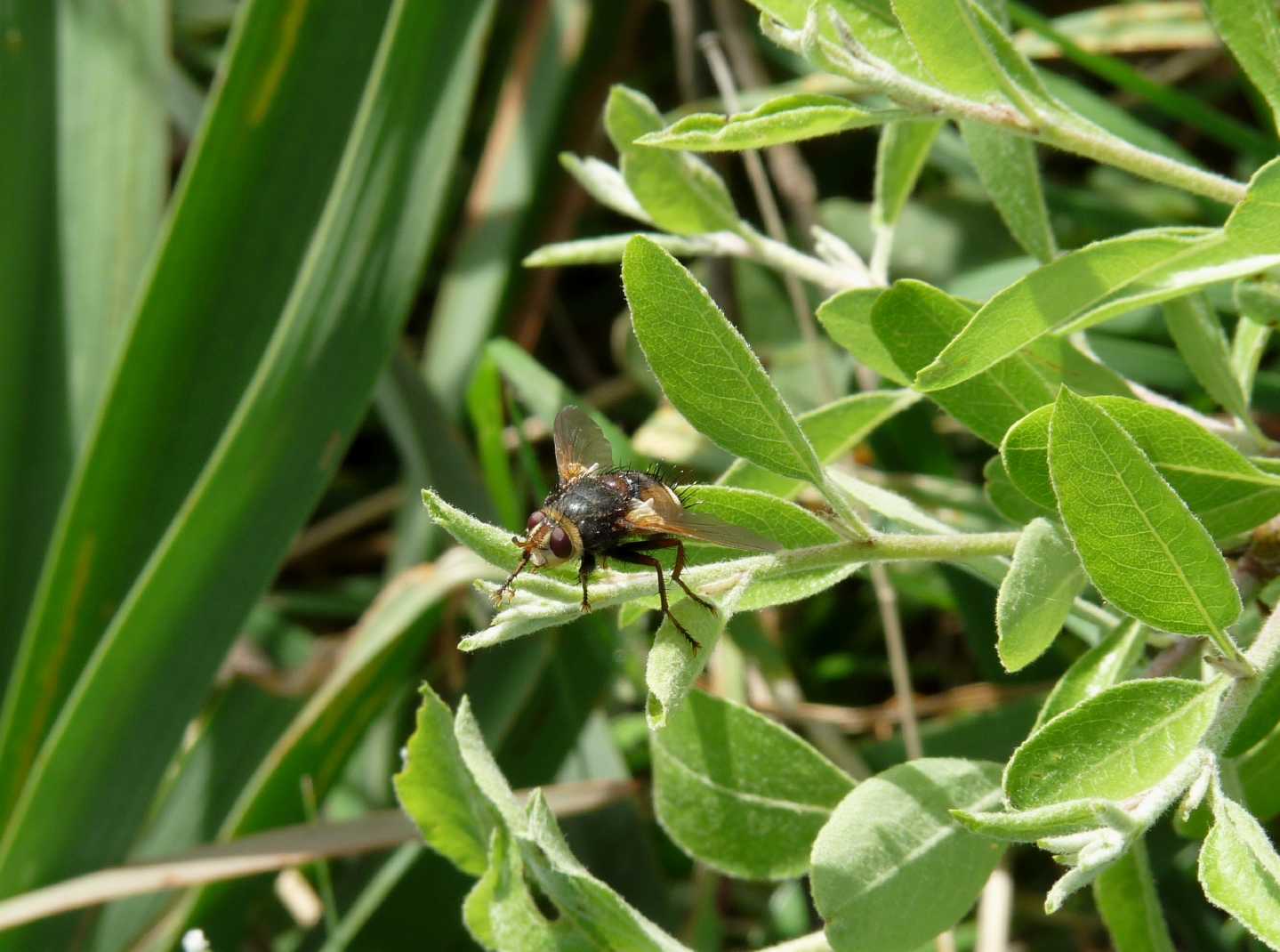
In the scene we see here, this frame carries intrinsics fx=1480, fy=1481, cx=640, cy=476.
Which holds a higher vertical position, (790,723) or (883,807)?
(883,807)

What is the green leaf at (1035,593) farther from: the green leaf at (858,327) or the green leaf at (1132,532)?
the green leaf at (858,327)

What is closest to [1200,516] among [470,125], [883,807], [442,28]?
[883,807]

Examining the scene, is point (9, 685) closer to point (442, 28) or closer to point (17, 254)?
point (17, 254)

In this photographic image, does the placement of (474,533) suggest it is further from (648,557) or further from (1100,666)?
(1100,666)

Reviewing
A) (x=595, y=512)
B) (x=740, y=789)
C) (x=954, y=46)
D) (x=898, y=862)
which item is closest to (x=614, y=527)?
(x=595, y=512)

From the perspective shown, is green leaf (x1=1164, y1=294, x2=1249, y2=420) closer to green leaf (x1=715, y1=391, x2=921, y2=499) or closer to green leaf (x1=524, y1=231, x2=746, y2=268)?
green leaf (x1=715, y1=391, x2=921, y2=499)
